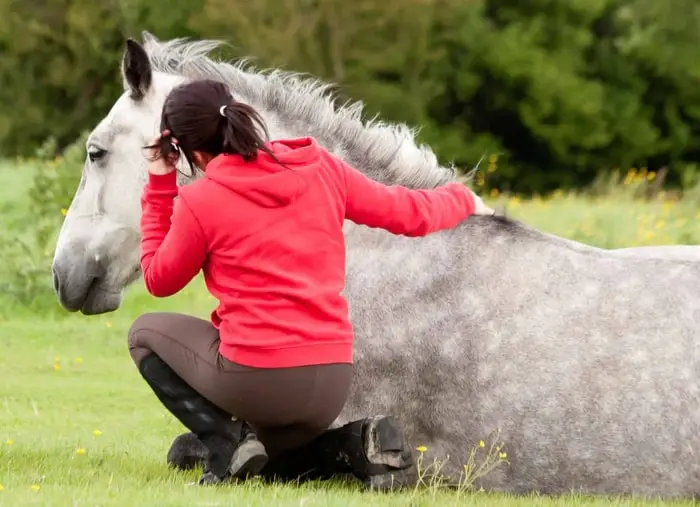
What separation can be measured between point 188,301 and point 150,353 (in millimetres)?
6984

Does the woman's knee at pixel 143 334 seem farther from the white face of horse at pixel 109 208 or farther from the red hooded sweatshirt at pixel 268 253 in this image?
the white face of horse at pixel 109 208

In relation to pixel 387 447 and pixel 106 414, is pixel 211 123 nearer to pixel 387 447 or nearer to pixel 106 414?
pixel 387 447

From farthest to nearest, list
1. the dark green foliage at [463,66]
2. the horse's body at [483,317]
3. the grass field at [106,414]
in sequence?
the dark green foliage at [463,66], the horse's body at [483,317], the grass field at [106,414]

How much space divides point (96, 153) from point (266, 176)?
4.79 feet

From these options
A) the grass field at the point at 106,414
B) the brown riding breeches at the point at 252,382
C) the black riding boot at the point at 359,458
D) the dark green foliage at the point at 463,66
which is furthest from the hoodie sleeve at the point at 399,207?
the dark green foliage at the point at 463,66

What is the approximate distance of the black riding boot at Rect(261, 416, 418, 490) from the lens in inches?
195

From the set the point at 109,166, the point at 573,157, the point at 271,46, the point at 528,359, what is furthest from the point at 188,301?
the point at 573,157

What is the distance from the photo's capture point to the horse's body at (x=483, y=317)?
508 centimetres

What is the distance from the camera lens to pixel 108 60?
4306 centimetres

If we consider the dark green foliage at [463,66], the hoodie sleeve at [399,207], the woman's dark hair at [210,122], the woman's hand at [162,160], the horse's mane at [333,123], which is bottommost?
the hoodie sleeve at [399,207]

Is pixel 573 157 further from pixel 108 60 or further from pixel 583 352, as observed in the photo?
pixel 583 352

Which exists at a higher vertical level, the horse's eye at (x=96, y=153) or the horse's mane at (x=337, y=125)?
the horse's mane at (x=337, y=125)

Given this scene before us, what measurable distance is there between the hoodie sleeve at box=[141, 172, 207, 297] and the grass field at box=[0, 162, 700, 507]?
82 centimetres

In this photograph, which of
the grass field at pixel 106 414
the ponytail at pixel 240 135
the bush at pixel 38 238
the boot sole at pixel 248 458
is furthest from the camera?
the bush at pixel 38 238
